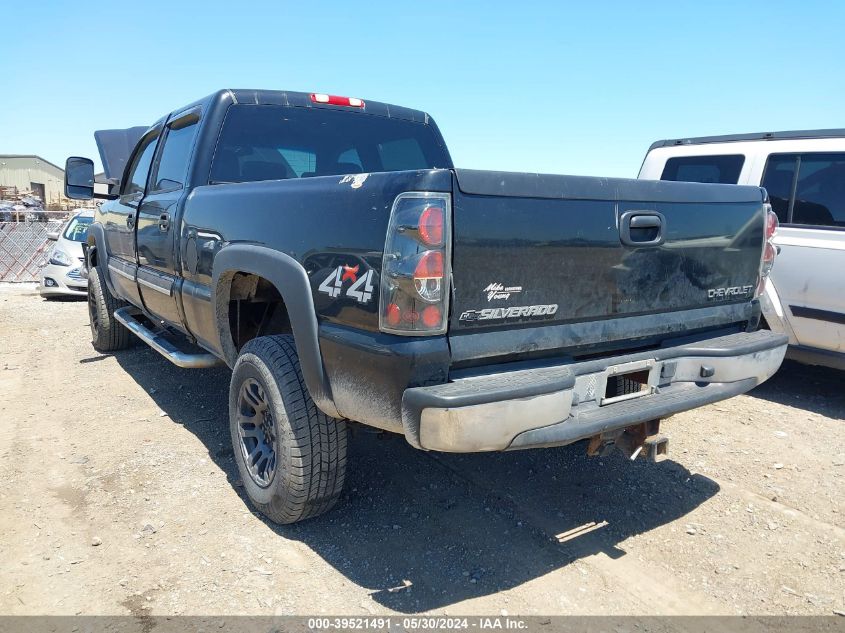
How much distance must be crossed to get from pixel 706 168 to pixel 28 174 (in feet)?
209

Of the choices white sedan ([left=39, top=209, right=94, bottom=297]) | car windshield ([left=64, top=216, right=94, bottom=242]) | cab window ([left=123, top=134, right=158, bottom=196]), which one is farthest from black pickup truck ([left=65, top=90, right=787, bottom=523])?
car windshield ([left=64, top=216, right=94, bottom=242])

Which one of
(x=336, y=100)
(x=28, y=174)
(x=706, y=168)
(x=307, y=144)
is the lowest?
(x=28, y=174)

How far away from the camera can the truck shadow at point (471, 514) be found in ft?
8.68

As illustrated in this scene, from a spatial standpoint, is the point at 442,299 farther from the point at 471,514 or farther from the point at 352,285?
the point at 471,514

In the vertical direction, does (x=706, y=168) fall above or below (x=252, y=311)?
above

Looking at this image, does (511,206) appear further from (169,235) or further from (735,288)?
(169,235)

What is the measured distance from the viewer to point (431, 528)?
9.86 ft

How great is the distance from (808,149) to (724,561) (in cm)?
372

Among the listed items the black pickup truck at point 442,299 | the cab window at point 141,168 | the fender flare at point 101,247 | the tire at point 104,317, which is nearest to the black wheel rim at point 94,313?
the tire at point 104,317

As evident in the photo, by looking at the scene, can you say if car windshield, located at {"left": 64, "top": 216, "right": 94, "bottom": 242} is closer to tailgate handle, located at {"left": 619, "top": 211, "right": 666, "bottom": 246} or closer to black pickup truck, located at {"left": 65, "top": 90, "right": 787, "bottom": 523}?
black pickup truck, located at {"left": 65, "top": 90, "right": 787, "bottom": 523}

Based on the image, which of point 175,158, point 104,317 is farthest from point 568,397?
point 104,317

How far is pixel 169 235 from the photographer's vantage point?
150 inches

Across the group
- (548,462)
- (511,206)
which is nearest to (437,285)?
(511,206)

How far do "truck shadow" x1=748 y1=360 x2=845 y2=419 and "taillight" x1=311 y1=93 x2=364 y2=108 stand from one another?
3.99 metres
